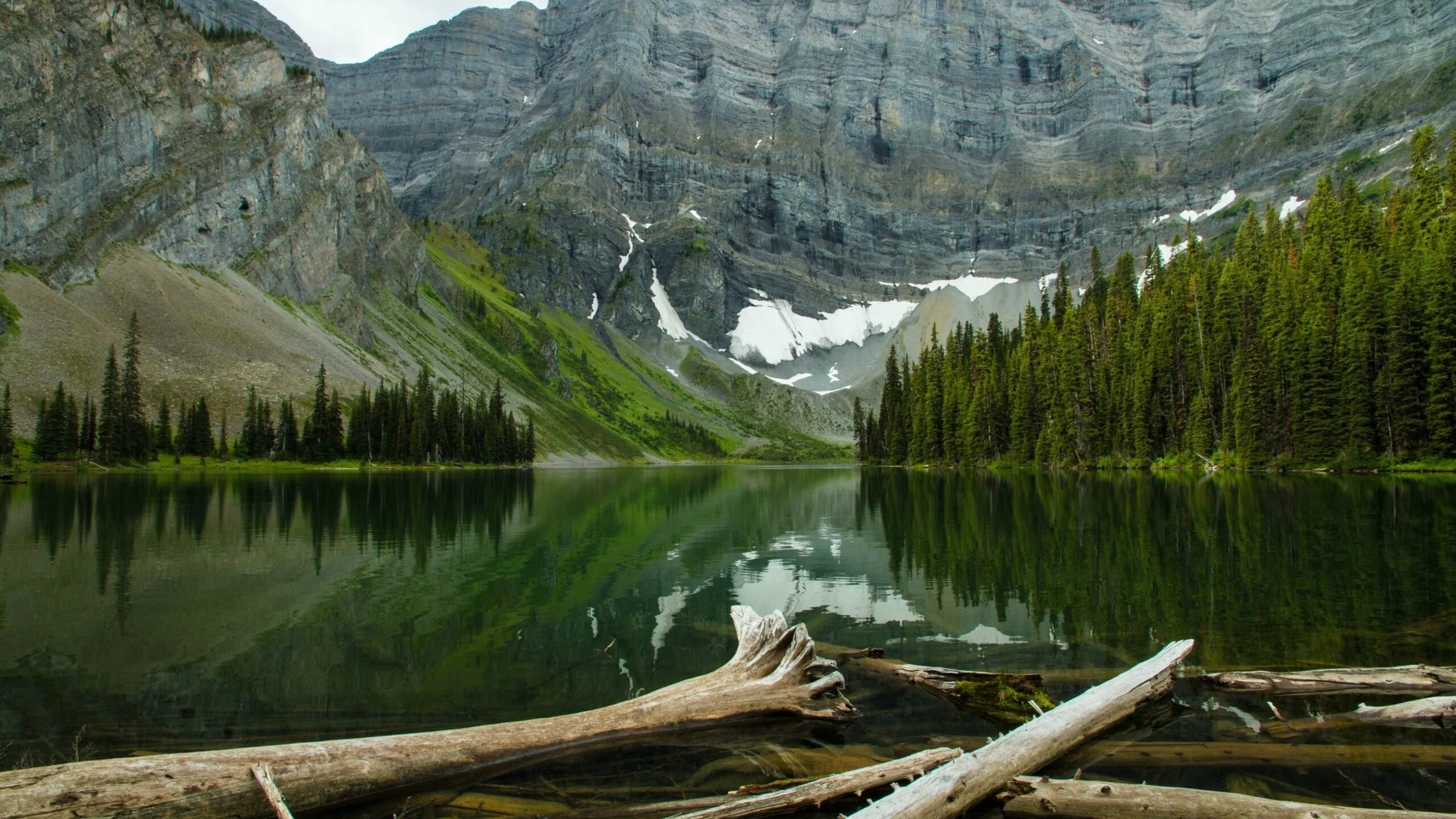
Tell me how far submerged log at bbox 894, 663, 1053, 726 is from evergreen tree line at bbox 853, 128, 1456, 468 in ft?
205

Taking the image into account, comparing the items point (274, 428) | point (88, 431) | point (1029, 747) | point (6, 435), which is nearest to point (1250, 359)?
point (1029, 747)

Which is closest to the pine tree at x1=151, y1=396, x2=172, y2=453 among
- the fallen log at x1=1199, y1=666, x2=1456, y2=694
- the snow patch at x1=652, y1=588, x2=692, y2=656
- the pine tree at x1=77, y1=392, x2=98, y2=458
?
the pine tree at x1=77, y1=392, x2=98, y2=458

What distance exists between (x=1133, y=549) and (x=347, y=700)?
25.5 metres

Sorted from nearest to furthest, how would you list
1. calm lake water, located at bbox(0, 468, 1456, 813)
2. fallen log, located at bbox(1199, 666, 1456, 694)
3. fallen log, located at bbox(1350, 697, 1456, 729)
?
fallen log, located at bbox(1350, 697, 1456, 729), calm lake water, located at bbox(0, 468, 1456, 813), fallen log, located at bbox(1199, 666, 1456, 694)

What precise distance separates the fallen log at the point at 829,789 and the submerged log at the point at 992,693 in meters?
2.64

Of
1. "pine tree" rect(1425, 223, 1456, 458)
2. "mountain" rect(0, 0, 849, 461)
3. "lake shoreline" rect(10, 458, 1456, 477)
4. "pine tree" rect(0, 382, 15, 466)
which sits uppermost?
"mountain" rect(0, 0, 849, 461)

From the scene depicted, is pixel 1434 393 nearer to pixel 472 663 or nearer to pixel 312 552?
pixel 472 663

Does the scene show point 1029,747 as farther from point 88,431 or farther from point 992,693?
point 88,431

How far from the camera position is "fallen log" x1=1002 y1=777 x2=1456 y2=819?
698cm

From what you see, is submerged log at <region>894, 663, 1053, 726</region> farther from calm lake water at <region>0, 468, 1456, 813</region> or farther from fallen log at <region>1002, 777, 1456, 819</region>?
fallen log at <region>1002, 777, 1456, 819</region>

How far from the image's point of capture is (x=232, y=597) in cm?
2152

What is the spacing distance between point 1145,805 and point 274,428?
135577 millimetres

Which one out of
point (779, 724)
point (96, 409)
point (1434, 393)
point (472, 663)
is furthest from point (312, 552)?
point (96, 409)

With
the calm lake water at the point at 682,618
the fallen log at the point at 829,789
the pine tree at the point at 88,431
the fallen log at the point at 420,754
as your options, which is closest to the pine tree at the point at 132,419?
the pine tree at the point at 88,431
